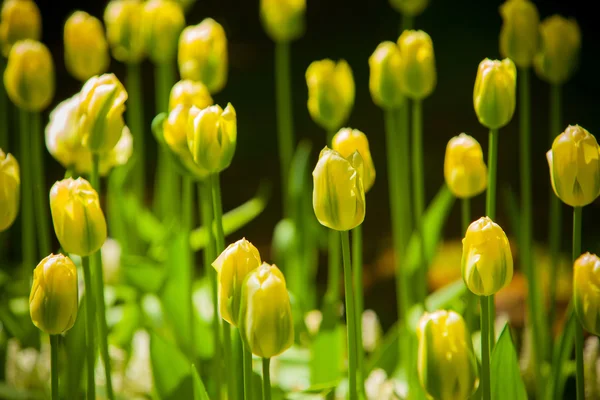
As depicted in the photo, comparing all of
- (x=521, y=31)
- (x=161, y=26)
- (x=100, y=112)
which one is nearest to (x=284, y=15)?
(x=161, y=26)

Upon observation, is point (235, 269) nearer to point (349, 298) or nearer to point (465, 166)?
point (349, 298)

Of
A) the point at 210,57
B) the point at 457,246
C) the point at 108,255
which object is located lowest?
the point at 457,246

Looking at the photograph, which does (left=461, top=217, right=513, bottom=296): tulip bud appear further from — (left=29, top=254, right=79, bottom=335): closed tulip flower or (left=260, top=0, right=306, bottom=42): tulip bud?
(left=260, top=0, right=306, bottom=42): tulip bud

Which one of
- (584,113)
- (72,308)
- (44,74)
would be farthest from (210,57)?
(584,113)

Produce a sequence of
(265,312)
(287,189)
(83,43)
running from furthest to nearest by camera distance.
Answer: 1. (287,189)
2. (83,43)
3. (265,312)

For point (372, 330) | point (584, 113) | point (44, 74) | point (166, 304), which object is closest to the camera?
point (44, 74)

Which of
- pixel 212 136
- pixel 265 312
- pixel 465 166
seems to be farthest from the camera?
pixel 465 166

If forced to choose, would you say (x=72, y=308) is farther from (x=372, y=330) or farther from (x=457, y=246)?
(x=457, y=246)
